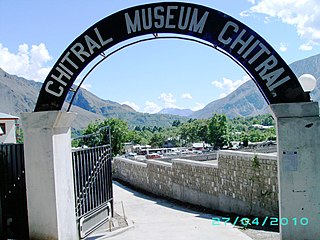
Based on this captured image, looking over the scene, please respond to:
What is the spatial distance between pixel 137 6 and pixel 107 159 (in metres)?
4.62

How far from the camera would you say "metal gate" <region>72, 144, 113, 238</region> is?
7844 mm

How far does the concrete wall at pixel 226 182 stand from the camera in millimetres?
9328

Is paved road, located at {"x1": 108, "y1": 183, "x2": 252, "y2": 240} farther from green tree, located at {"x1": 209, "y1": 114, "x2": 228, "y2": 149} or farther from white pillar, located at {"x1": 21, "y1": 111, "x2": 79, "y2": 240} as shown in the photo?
green tree, located at {"x1": 209, "y1": 114, "x2": 228, "y2": 149}

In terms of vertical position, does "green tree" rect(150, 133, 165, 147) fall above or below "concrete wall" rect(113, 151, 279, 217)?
below

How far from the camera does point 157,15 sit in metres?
6.73

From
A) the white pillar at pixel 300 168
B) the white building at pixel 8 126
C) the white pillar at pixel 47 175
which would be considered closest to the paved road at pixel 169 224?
the white pillar at pixel 300 168

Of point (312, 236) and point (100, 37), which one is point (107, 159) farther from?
point (312, 236)

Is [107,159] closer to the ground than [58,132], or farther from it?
closer to the ground

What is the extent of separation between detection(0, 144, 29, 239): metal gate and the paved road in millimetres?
1896

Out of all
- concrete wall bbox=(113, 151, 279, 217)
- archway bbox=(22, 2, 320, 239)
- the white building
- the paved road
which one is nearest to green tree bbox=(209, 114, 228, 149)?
the white building

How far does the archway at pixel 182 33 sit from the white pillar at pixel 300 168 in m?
0.28

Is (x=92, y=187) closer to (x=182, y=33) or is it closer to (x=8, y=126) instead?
(x=182, y=33)

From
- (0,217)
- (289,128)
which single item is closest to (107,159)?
(0,217)

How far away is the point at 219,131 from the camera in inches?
3848
